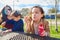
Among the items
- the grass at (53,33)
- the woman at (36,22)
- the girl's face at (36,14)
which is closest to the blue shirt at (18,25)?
the woman at (36,22)

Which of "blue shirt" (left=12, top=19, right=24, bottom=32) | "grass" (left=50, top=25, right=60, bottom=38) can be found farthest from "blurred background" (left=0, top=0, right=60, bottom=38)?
"blue shirt" (left=12, top=19, right=24, bottom=32)

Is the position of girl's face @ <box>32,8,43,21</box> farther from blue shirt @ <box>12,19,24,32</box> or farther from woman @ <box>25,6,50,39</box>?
blue shirt @ <box>12,19,24,32</box>

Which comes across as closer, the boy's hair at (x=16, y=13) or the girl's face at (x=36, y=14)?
the girl's face at (x=36, y=14)

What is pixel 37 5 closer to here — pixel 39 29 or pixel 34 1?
pixel 34 1

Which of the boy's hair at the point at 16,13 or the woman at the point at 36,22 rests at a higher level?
the boy's hair at the point at 16,13

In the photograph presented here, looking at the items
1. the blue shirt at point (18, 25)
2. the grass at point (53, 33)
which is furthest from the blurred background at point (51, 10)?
the blue shirt at point (18, 25)

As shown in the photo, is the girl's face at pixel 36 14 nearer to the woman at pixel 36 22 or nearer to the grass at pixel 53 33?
the woman at pixel 36 22

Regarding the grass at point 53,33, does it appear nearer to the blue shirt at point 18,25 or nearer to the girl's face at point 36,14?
the girl's face at point 36,14

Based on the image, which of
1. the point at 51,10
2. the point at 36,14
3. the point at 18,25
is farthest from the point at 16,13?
the point at 51,10

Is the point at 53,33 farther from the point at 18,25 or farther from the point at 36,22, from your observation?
the point at 18,25

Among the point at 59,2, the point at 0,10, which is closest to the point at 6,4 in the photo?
the point at 0,10

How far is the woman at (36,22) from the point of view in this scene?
8.12 feet

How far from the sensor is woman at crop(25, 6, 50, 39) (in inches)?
97.4

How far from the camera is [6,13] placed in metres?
2.68
